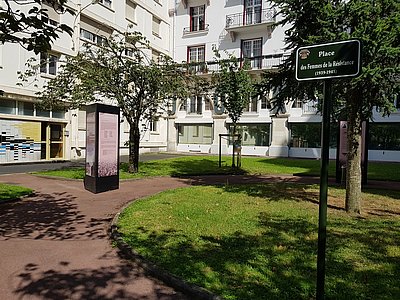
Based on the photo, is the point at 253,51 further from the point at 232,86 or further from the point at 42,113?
the point at 42,113

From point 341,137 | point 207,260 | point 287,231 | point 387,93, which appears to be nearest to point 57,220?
point 207,260

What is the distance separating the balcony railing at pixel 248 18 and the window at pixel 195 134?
9937mm

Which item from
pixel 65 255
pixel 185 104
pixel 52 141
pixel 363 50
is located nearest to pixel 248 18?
pixel 185 104

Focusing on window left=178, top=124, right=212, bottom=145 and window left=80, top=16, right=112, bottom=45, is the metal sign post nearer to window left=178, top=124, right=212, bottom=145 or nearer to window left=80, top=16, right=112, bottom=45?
window left=80, top=16, right=112, bottom=45

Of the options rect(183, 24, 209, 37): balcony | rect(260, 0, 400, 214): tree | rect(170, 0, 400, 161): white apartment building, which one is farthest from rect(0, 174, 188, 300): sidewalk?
rect(183, 24, 209, 37): balcony

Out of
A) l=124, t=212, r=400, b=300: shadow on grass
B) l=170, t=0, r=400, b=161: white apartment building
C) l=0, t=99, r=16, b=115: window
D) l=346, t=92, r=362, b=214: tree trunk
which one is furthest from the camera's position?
l=170, t=0, r=400, b=161: white apartment building

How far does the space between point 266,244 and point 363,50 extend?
383cm

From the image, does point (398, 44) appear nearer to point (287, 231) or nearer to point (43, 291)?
point (287, 231)

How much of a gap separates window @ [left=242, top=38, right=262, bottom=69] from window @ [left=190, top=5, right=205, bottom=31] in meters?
5.32

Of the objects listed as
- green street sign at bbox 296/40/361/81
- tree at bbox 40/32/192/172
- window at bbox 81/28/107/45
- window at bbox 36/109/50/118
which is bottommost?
→ green street sign at bbox 296/40/361/81

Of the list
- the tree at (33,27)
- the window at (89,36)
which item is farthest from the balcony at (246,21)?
the tree at (33,27)

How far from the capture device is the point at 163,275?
4.10 m

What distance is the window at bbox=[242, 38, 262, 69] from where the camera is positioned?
30.4 metres

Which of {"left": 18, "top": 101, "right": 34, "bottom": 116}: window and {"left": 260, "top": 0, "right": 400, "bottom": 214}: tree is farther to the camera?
{"left": 18, "top": 101, "right": 34, "bottom": 116}: window
